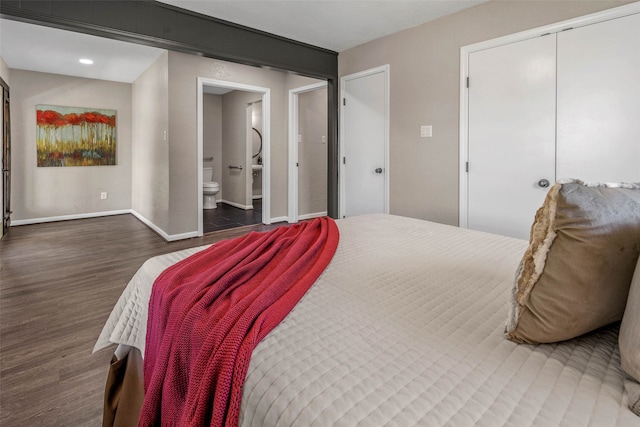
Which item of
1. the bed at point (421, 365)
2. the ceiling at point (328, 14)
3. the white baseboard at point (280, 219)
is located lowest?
the white baseboard at point (280, 219)

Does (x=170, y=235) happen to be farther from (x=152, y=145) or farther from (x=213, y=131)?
(x=213, y=131)

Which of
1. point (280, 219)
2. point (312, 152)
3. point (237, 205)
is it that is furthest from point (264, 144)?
point (237, 205)

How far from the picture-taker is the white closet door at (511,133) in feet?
9.05

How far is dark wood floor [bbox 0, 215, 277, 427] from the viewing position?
5.50 ft

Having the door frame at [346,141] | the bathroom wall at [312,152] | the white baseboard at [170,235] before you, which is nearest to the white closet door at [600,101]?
the door frame at [346,141]

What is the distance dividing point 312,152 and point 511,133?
3569 millimetres

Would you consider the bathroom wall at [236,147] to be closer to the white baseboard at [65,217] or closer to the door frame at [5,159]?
the white baseboard at [65,217]

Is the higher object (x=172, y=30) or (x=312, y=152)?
(x=172, y=30)

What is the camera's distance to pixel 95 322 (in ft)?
8.10

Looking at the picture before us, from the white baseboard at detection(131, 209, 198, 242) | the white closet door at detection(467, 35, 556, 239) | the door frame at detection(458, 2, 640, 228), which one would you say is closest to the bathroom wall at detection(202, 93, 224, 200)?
the white baseboard at detection(131, 209, 198, 242)

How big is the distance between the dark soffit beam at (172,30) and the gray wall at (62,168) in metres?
4.03

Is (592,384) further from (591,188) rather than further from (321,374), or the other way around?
(321,374)

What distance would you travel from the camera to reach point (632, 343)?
0.64m

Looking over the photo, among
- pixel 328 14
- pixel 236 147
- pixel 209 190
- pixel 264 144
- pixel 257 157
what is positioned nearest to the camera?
pixel 328 14
